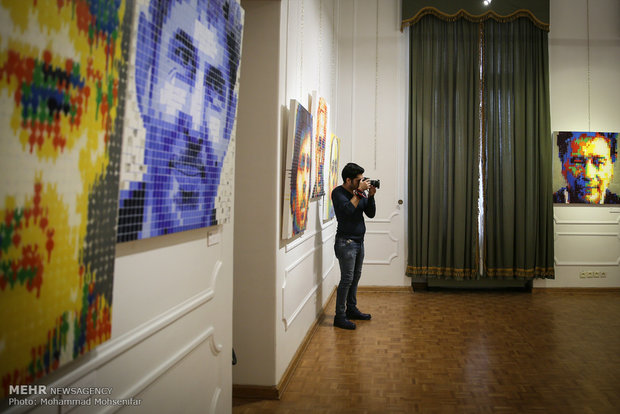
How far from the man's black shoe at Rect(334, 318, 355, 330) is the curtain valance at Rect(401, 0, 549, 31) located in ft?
13.1

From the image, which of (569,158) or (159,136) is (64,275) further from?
(569,158)

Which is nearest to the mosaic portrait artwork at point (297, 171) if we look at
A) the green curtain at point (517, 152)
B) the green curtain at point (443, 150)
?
the green curtain at point (443, 150)

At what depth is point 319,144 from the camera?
423 centimetres

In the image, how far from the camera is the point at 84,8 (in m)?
0.99

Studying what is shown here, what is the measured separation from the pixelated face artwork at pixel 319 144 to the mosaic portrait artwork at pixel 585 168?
347cm

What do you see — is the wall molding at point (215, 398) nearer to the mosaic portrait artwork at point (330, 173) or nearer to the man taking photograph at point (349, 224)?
the man taking photograph at point (349, 224)

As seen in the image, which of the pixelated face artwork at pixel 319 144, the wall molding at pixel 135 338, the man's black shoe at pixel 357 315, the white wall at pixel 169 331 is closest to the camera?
the wall molding at pixel 135 338

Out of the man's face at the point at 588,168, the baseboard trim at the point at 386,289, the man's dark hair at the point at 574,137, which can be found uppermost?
the man's dark hair at the point at 574,137

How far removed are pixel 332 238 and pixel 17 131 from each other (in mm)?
5032

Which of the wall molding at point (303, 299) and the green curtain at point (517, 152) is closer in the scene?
the wall molding at point (303, 299)

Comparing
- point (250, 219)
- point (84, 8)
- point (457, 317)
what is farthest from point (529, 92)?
point (84, 8)

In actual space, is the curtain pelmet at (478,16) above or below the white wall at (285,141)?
above

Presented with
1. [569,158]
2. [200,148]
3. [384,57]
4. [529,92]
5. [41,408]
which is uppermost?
[384,57]

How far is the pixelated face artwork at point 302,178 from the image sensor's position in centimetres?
320
